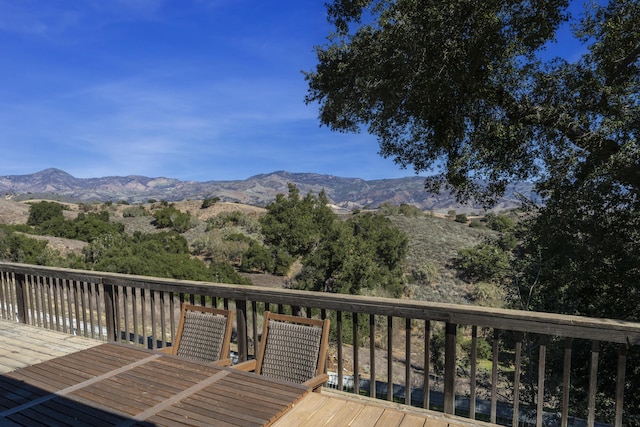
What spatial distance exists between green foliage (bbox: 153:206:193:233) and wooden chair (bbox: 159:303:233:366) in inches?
1285

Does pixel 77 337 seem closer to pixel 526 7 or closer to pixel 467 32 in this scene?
pixel 467 32

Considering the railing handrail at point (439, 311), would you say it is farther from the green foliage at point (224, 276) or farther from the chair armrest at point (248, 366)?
the green foliage at point (224, 276)

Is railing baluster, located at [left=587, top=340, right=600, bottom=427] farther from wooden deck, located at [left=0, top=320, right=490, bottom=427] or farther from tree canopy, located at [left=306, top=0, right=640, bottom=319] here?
tree canopy, located at [left=306, top=0, right=640, bottom=319]

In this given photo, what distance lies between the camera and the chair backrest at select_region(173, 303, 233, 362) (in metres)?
3.03

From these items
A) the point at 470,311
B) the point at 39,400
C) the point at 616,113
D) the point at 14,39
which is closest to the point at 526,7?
the point at 616,113

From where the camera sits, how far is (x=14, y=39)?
16.1 metres

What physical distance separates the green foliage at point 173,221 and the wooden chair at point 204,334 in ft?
107

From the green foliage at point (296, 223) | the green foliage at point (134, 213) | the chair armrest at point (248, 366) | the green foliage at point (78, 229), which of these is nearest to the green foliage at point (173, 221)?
A: the green foliage at point (134, 213)

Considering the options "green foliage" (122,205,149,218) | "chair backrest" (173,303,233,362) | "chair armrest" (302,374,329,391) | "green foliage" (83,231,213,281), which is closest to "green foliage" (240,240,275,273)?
"green foliage" (83,231,213,281)

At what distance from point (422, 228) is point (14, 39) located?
2560 centimetres

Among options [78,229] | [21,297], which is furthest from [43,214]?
[21,297]

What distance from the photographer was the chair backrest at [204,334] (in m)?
3.03

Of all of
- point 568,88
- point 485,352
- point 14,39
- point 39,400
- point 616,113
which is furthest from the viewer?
point 14,39

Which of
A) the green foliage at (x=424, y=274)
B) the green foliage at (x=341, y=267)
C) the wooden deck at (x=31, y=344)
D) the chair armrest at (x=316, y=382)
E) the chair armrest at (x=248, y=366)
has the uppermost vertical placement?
the chair armrest at (x=316, y=382)
